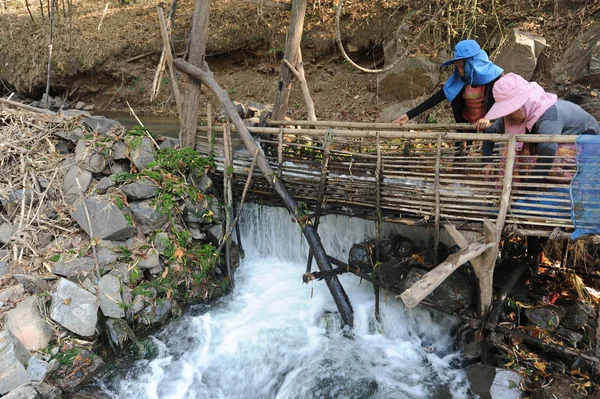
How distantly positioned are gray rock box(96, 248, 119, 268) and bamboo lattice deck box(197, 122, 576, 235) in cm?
176

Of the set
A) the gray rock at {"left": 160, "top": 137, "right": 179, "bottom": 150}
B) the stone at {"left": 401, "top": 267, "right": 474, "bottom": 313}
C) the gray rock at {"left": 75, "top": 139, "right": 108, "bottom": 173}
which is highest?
the gray rock at {"left": 160, "top": 137, "right": 179, "bottom": 150}

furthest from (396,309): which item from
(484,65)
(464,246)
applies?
(484,65)

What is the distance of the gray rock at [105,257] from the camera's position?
4.59m

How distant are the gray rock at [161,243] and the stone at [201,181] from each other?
0.84 m

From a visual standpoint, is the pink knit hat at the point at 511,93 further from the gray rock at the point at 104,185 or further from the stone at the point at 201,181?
the gray rock at the point at 104,185

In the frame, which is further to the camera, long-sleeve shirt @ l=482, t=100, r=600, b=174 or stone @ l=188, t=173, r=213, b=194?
stone @ l=188, t=173, r=213, b=194

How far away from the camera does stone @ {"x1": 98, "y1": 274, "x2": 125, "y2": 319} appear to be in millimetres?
4328

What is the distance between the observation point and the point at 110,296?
4371mm

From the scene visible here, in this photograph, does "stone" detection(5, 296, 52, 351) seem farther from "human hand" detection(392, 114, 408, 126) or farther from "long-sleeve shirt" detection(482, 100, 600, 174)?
"long-sleeve shirt" detection(482, 100, 600, 174)

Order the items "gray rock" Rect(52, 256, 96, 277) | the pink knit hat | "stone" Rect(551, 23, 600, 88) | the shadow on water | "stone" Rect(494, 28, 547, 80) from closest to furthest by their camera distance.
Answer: the pink knit hat
"gray rock" Rect(52, 256, 96, 277)
"stone" Rect(551, 23, 600, 88)
"stone" Rect(494, 28, 547, 80)
the shadow on water

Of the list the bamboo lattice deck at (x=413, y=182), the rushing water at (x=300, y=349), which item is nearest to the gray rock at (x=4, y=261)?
the rushing water at (x=300, y=349)

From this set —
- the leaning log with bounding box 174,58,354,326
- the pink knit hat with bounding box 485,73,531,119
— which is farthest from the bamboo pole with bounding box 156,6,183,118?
the pink knit hat with bounding box 485,73,531,119

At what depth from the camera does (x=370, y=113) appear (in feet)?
30.3

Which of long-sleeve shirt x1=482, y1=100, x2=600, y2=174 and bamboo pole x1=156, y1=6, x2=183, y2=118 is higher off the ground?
bamboo pole x1=156, y1=6, x2=183, y2=118
